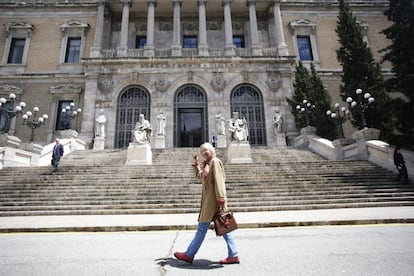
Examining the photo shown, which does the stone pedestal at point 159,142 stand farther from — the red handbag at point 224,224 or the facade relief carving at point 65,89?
the red handbag at point 224,224

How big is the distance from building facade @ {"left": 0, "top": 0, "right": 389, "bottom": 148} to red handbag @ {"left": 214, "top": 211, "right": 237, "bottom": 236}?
17.4 m

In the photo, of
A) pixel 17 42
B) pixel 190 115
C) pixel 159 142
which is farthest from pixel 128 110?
pixel 17 42

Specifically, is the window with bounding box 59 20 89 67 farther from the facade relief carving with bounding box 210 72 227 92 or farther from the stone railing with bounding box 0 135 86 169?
the facade relief carving with bounding box 210 72 227 92

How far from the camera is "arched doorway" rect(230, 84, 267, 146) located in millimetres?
20812

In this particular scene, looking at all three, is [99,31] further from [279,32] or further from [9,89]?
[279,32]

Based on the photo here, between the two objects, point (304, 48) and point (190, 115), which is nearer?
point (190, 115)

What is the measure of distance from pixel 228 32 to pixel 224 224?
22.6m

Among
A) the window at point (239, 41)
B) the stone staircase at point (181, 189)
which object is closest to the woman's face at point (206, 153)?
the stone staircase at point (181, 189)

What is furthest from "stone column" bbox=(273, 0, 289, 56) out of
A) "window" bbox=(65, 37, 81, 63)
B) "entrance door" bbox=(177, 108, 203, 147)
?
"window" bbox=(65, 37, 81, 63)

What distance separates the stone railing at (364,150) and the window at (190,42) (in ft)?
49.8

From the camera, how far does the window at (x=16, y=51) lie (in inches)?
938

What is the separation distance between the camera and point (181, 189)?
8.78 meters

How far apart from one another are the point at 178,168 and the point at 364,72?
13144 mm

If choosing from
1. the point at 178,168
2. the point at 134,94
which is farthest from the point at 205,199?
A: the point at 134,94
